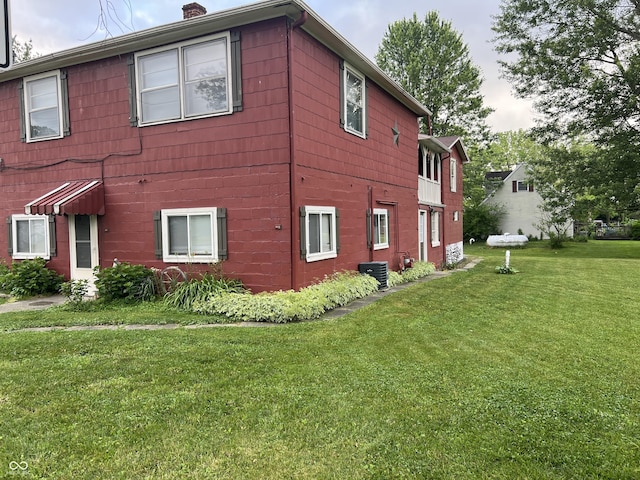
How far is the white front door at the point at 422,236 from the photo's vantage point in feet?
48.7

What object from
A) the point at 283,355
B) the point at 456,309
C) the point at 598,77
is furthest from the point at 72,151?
the point at 598,77

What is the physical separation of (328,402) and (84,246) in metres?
7.84

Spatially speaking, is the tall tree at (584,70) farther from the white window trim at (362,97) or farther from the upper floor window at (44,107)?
the upper floor window at (44,107)

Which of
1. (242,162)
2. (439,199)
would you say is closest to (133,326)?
(242,162)

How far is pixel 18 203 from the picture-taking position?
10.2 m

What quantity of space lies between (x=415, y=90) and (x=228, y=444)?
31142 mm

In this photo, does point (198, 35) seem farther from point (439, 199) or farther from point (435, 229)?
point (439, 199)

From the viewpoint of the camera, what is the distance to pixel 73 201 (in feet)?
27.5

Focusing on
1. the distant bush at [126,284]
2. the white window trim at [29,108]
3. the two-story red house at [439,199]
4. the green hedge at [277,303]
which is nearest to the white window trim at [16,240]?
the white window trim at [29,108]

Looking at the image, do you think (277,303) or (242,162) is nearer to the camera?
(277,303)

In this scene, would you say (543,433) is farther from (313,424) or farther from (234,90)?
(234,90)

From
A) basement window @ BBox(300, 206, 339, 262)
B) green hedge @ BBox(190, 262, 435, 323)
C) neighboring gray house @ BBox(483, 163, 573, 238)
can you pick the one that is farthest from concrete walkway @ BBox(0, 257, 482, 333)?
neighboring gray house @ BBox(483, 163, 573, 238)

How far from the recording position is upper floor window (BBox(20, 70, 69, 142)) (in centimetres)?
936

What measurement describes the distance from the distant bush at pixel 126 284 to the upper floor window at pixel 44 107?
11.4 feet
